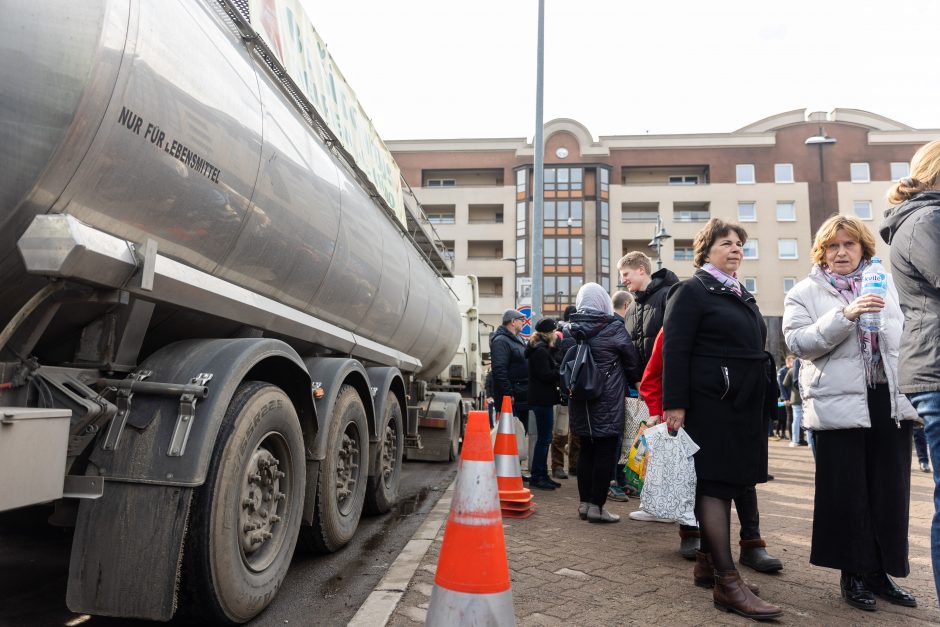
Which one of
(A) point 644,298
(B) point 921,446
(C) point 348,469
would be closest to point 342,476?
(C) point 348,469

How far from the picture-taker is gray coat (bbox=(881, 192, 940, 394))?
2.83 meters

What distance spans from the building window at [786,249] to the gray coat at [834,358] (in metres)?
45.3

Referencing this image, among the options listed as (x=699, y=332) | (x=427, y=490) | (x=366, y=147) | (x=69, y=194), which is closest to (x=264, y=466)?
(x=69, y=194)

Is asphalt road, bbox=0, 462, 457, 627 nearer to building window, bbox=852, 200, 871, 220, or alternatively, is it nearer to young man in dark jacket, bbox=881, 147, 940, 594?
young man in dark jacket, bbox=881, 147, 940, 594

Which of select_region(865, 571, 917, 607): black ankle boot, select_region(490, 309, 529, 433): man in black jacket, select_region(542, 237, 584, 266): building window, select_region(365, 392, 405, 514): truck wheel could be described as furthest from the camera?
select_region(542, 237, 584, 266): building window

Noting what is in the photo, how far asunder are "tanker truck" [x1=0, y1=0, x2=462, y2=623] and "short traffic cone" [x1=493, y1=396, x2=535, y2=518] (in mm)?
1818

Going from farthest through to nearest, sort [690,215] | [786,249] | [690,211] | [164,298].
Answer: [690,211] → [690,215] → [786,249] → [164,298]

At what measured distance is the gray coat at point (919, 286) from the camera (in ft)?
9.30

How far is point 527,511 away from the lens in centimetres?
564

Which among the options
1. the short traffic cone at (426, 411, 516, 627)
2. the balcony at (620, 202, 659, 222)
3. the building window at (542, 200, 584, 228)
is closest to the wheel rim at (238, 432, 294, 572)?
the short traffic cone at (426, 411, 516, 627)

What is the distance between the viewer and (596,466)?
541 centimetres

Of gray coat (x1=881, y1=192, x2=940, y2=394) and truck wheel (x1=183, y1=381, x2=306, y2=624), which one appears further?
gray coat (x1=881, y1=192, x2=940, y2=394)

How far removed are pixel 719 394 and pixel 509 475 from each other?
269 centimetres

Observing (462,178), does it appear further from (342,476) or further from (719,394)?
(719,394)
